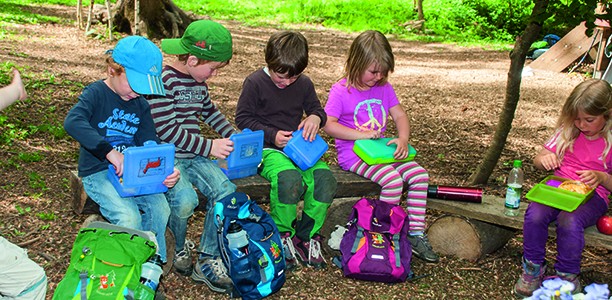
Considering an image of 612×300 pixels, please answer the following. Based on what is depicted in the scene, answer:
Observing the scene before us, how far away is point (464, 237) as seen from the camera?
174 inches

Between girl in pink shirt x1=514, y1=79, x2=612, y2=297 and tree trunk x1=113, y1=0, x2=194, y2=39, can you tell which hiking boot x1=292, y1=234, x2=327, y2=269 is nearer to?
girl in pink shirt x1=514, y1=79, x2=612, y2=297

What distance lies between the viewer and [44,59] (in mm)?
8484

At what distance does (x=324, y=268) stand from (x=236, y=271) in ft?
2.45

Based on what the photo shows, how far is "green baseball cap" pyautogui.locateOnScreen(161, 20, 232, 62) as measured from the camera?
3.84 metres

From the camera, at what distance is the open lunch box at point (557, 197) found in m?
3.76

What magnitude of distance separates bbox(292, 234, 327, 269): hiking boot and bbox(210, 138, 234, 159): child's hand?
2.63 ft

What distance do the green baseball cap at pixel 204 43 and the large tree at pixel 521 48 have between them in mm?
2249

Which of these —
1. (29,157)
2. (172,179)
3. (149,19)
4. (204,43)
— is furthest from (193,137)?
(149,19)

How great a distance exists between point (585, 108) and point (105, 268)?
9.76ft

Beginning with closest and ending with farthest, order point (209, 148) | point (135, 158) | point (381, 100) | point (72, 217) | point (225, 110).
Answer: point (135, 158) → point (209, 148) → point (72, 217) → point (381, 100) → point (225, 110)

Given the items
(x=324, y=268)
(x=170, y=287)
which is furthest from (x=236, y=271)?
(x=324, y=268)

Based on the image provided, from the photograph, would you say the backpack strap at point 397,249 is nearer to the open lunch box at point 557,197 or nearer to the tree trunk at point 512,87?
the open lunch box at point 557,197

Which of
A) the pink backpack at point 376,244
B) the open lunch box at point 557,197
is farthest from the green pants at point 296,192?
the open lunch box at point 557,197

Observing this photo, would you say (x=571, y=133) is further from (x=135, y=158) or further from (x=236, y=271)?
(x=135, y=158)
